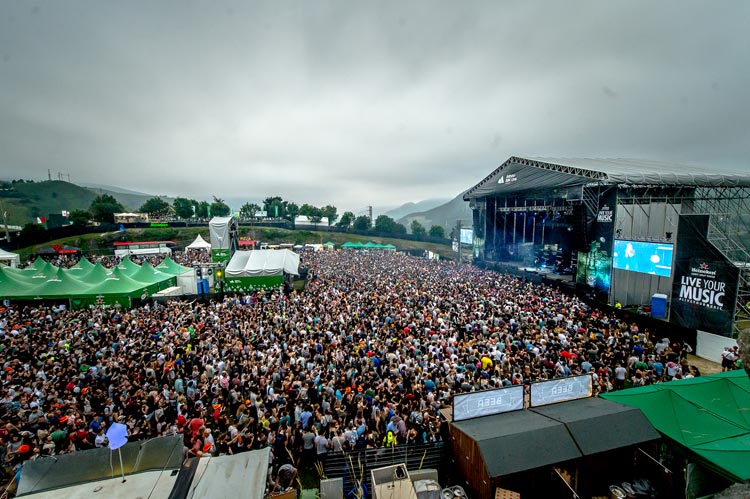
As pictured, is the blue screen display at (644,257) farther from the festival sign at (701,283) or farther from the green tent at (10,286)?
the green tent at (10,286)

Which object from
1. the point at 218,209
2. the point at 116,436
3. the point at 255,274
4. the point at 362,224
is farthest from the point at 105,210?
the point at 116,436

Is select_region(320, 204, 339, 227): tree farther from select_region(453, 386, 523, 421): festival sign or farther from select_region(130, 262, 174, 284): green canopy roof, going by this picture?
select_region(453, 386, 523, 421): festival sign

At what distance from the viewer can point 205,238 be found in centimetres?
5250

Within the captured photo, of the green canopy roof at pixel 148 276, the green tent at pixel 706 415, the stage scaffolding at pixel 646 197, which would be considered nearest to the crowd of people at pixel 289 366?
the green tent at pixel 706 415

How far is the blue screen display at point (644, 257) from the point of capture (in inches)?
572

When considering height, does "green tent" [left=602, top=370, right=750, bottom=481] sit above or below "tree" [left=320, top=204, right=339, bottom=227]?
below

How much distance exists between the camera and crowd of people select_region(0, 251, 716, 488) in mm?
6566

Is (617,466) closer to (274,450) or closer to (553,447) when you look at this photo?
(553,447)

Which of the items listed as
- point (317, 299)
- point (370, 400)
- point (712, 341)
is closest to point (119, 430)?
point (370, 400)

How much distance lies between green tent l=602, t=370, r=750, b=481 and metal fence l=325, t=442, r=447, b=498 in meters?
3.71

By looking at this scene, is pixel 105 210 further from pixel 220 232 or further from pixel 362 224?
pixel 220 232

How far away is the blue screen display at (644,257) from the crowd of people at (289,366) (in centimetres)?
307

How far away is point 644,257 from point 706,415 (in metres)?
12.4

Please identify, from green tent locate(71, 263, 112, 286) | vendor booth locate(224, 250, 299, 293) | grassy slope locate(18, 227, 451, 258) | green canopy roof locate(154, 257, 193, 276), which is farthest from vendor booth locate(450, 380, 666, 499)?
grassy slope locate(18, 227, 451, 258)
